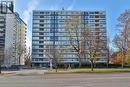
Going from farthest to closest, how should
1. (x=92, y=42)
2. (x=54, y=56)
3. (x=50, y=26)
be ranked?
(x=50, y=26) → (x=54, y=56) → (x=92, y=42)

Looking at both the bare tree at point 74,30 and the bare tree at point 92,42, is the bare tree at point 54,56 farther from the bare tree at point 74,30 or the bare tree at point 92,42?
the bare tree at point 92,42

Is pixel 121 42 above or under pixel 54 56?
above

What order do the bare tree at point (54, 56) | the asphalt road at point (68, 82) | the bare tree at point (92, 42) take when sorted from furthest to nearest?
the bare tree at point (54, 56) < the bare tree at point (92, 42) < the asphalt road at point (68, 82)

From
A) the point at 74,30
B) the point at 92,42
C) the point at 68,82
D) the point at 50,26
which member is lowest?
the point at 68,82

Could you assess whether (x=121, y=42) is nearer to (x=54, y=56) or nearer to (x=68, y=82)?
(x=54, y=56)

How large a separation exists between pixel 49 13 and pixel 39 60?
28.5m

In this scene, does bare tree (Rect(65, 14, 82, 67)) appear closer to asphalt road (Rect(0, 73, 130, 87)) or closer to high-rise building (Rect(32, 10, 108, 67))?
asphalt road (Rect(0, 73, 130, 87))

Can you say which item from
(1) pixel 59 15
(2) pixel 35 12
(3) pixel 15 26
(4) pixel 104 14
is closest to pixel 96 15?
(4) pixel 104 14

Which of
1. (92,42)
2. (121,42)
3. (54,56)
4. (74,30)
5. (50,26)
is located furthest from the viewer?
(50,26)

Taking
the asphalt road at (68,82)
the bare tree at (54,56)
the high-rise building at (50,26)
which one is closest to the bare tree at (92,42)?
the bare tree at (54,56)

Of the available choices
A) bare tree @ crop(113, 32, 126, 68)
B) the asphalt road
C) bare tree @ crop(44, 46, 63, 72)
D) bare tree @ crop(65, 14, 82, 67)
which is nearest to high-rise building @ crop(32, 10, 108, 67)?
bare tree @ crop(44, 46, 63, 72)

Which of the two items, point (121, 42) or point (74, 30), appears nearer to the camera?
point (121, 42)

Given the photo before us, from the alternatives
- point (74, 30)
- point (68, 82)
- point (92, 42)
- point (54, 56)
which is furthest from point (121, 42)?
point (68, 82)

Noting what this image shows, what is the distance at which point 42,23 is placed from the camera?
623ft
